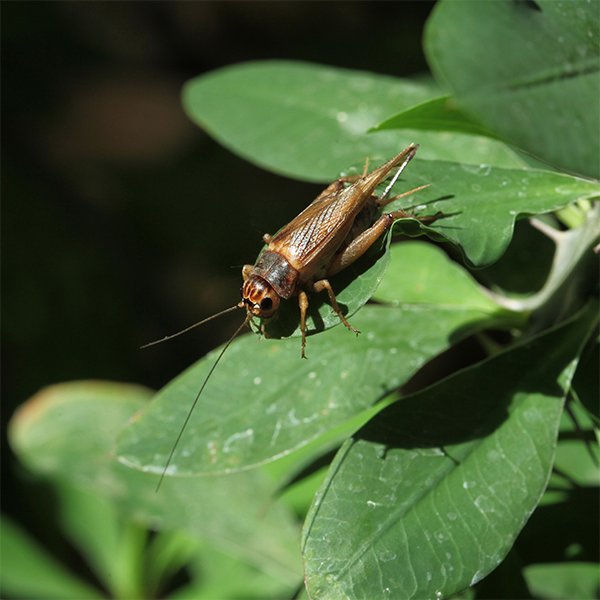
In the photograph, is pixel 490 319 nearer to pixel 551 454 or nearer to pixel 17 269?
pixel 551 454

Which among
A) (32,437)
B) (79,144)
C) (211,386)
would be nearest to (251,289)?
(211,386)

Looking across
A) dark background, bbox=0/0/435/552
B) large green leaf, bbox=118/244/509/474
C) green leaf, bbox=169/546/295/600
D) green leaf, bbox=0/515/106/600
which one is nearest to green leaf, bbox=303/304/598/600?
large green leaf, bbox=118/244/509/474

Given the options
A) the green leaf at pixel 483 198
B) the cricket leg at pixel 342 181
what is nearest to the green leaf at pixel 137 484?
the cricket leg at pixel 342 181

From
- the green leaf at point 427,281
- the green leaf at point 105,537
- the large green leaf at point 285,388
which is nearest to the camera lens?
the large green leaf at point 285,388

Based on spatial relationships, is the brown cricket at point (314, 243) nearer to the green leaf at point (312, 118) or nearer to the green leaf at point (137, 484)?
the green leaf at point (312, 118)

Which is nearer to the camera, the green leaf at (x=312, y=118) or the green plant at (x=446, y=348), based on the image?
the green plant at (x=446, y=348)

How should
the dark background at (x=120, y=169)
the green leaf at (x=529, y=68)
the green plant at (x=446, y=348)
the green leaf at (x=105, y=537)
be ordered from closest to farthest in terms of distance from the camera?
the green leaf at (x=529, y=68), the green plant at (x=446, y=348), the green leaf at (x=105, y=537), the dark background at (x=120, y=169)
